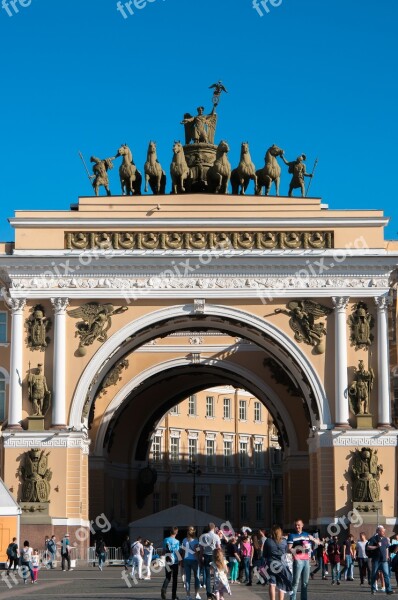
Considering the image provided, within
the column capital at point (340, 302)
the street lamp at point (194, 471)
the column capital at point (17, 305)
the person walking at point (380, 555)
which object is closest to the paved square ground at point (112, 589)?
the person walking at point (380, 555)

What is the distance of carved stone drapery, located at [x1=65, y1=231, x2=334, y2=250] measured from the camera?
4922 centimetres

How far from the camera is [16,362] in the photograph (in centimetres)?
4866

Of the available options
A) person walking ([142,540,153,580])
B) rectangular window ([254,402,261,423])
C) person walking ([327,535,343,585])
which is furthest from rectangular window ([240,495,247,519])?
person walking ([327,535,343,585])

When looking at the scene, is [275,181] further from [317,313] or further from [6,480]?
[6,480]

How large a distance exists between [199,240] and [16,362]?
7.86 metres

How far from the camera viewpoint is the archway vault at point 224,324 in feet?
160

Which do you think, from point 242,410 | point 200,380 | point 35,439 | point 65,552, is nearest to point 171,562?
point 65,552

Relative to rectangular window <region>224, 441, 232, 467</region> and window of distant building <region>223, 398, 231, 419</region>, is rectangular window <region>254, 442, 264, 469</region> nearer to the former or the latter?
rectangular window <region>224, 441, 232, 467</region>

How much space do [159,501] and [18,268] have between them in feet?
114

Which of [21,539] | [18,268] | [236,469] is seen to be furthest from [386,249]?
[236,469]

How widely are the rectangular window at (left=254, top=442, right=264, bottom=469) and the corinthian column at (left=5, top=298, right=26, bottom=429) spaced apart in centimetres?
4316

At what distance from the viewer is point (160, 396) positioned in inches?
2554

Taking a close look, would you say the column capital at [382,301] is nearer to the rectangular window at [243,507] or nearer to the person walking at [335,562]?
the person walking at [335,562]

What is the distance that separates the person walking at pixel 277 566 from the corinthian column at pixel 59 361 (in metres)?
23.4
